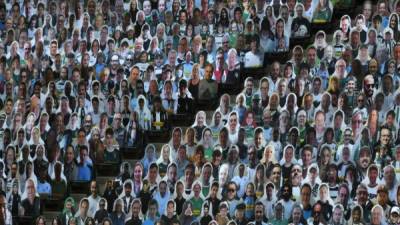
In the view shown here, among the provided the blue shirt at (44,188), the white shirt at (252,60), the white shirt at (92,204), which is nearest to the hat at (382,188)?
the white shirt at (252,60)

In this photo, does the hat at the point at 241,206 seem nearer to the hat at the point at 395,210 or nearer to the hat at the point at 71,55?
the hat at the point at 395,210

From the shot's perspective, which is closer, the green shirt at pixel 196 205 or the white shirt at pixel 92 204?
the green shirt at pixel 196 205

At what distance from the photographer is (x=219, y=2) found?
55.3ft

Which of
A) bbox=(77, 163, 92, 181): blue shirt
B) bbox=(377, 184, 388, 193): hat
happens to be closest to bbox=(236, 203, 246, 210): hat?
bbox=(377, 184, 388, 193): hat

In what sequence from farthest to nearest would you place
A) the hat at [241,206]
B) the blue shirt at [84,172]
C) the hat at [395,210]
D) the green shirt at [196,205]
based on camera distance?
1. the blue shirt at [84,172]
2. the green shirt at [196,205]
3. the hat at [241,206]
4. the hat at [395,210]

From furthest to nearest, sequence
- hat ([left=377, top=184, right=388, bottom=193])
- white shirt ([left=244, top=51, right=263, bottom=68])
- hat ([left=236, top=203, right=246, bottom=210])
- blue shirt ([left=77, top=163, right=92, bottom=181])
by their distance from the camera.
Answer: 1. white shirt ([left=244, top=51, right=263, bottom=68])
2. blue shirt ([left=77, top=163, right=92, bottom=181])
3. hat ([left=236, top=203, right=246, bottom=210])
4. hat ([left=377, top=184, right=388, bottom=193])

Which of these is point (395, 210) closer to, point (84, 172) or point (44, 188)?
point (84, 172)

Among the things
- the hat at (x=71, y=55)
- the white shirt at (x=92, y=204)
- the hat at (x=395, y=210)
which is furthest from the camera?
the hat at (x=71, y=55)

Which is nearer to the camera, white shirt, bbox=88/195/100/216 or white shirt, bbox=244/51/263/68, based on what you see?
white shirt, bbox=88/195/100/216

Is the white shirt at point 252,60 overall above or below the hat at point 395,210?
above

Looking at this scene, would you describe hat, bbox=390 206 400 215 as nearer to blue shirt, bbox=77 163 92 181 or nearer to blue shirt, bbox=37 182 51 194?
blue shirt, bbox=77 163 92 181

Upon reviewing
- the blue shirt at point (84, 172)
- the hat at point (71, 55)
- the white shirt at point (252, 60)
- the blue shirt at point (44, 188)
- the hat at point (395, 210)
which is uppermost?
the hat at point (71, 55)

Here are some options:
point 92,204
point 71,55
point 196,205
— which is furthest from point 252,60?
point 71,55

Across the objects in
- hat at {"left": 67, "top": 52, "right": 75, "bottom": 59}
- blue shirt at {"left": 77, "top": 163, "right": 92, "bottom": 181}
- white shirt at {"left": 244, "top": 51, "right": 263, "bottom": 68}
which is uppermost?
hat at {"left": 67, "top": 52, "right": 75, "bottom": 59}
